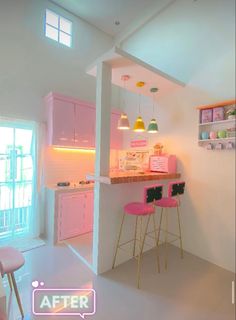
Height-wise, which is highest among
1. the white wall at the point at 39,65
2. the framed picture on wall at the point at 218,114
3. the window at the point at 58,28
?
the window at the point at 58,28

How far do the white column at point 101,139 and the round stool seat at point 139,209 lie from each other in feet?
0.93

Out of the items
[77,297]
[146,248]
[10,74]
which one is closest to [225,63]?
[77,297]

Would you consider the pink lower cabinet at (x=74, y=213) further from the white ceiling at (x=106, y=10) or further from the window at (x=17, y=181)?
the white ceiling at (x=106, y=10)

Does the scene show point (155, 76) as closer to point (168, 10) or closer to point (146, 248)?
point (168, 10)

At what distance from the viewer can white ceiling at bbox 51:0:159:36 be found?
2.71 metres

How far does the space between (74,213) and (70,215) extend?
7 cm

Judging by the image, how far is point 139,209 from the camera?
6.46 ft

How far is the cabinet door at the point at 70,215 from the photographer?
8.75ft

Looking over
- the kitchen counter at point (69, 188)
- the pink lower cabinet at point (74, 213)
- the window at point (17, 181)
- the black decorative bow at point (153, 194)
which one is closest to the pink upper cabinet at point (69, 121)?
the window at point (17, 181)

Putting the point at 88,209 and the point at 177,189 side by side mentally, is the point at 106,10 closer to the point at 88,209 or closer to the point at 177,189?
the point at 177,189

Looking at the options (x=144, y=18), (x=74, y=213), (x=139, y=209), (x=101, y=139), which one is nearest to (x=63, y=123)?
(x=101, y=139)

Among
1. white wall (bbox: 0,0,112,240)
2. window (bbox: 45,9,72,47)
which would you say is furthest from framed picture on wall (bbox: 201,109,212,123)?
window (bbox: 45,9,72,47)

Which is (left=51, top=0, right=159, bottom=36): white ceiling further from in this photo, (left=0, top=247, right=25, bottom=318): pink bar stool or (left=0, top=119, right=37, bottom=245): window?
(left=0, top=247, right=25, bottom=318): pink bar stool

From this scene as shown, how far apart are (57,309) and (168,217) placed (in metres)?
1.68
